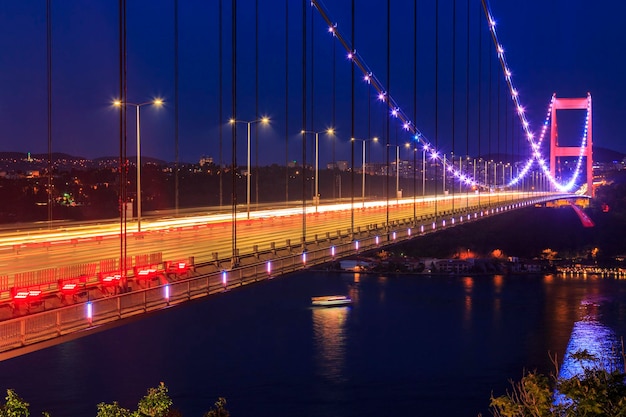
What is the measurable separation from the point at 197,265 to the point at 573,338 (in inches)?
863

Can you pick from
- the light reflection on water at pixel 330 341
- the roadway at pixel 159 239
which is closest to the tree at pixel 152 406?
the roadway at pixel 159 239

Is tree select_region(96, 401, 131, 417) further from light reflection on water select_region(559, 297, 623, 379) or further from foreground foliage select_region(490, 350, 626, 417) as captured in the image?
light reflection on water select_region(559, 297, 623, 379)

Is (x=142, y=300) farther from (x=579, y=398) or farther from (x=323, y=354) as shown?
(x=323, y=354)

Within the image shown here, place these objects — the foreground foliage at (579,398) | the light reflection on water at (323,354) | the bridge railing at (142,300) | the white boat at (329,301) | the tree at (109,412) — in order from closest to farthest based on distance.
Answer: the foreground foliage at (579,398) < the bridge railing at (142,300) < the tree at (109,412) < the light reflection on water at (323,354) < the white boat at (329,301)

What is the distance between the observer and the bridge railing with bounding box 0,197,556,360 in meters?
9.52

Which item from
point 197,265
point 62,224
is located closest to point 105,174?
point 62,224

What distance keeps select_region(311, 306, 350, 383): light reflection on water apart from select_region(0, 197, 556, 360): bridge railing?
7.26 meters

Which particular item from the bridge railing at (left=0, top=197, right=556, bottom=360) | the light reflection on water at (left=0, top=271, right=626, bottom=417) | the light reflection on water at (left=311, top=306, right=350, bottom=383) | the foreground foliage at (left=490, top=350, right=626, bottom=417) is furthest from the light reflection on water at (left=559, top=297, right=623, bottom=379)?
the foreground foliage at (left=490, top=350, right=626, bottom=417)

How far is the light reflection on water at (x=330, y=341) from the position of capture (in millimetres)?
27678

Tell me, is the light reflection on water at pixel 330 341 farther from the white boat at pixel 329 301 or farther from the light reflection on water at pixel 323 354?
the white boat at pixel 329 301

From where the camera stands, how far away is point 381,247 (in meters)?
23.0

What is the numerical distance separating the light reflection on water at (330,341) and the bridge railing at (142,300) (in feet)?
23.8

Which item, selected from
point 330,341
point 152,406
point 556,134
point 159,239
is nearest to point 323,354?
point 330,341

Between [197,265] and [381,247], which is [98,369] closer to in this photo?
[381,247]
